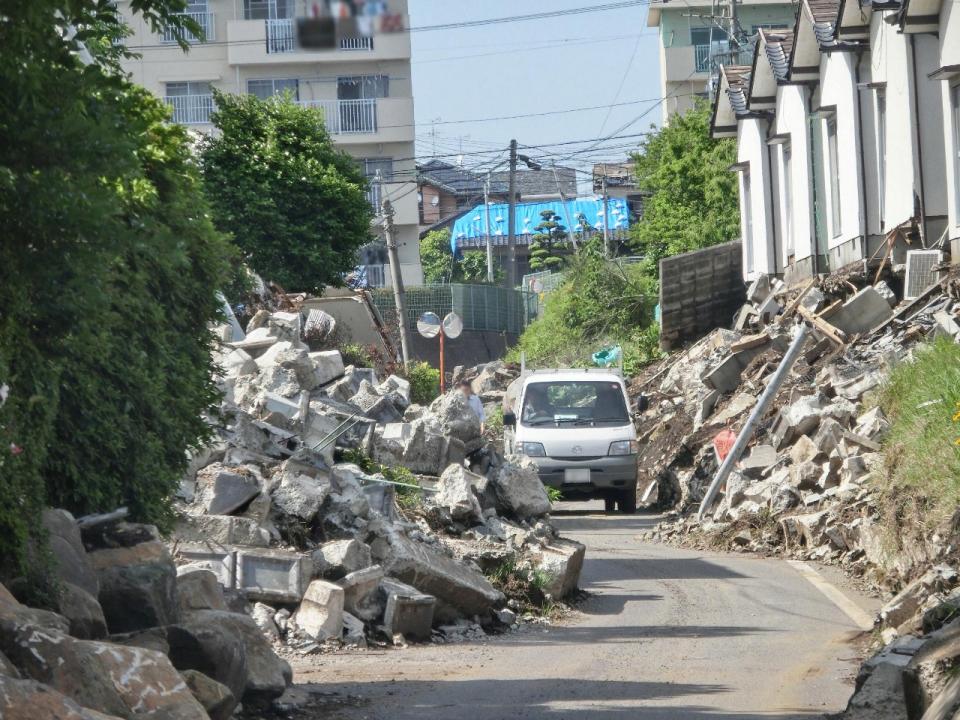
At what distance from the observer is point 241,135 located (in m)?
33.8

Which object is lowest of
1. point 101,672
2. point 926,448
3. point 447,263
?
point 101,672

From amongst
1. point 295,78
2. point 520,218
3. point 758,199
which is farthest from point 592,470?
point 520,218

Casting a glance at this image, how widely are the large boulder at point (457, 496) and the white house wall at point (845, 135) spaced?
11.0 m

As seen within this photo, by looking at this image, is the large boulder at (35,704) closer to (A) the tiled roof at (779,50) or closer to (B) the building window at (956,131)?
(B) the building window at (956,131)

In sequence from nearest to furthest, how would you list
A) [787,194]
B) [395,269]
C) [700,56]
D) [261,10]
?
[787,194]
[395,269]
[261,10]
[700,56]

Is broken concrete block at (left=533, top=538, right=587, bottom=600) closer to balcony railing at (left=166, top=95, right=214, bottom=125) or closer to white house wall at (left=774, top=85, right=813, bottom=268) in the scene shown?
white house wall at (left=774, top=85, right=813, bottom=268)

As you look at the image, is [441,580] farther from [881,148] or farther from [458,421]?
[881,148]

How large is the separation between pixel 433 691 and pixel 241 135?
27.0 metres

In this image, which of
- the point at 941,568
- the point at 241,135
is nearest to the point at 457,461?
the point at 941,568

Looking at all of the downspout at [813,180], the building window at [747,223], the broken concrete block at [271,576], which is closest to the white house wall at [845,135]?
the downspout at [813,180]

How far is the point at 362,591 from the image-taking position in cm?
1035

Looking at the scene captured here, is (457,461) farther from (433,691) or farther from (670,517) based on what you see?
(433,691)

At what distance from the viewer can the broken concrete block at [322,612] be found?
9.86 meters

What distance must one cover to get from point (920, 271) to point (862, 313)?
151 cm
